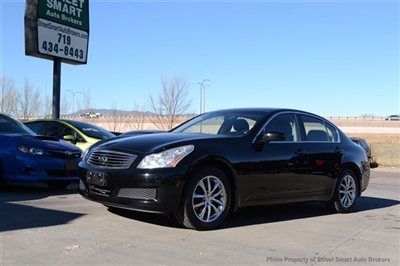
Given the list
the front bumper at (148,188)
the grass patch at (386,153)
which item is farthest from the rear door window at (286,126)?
the grass patch at (386,153)

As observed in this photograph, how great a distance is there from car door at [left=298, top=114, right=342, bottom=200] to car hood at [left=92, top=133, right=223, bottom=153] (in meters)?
1.73

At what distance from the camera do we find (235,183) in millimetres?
6461

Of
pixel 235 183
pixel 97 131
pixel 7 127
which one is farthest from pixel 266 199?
pixel 97 131

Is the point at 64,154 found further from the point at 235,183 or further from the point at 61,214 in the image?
the point at 235,183

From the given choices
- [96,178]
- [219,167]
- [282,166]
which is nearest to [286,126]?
[282,166]

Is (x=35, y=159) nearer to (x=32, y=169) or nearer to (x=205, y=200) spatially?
(x=32, y=169)

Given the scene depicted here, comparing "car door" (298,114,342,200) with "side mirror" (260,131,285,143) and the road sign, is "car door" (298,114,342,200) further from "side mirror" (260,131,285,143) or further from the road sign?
the road sign

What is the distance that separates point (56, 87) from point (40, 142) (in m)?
8.65

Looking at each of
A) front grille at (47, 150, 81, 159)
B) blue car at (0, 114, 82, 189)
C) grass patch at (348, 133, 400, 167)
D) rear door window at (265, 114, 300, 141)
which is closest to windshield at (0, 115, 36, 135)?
blue car at (0, 114, 82, 189)

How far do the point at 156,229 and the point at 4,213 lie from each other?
203 cm

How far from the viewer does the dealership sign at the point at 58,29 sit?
52.4 ft

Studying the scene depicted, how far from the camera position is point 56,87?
55.7 ft

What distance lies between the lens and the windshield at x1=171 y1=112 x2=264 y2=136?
23.1 feet

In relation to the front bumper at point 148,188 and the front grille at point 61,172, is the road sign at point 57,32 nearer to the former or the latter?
the front grille at point 61,172
